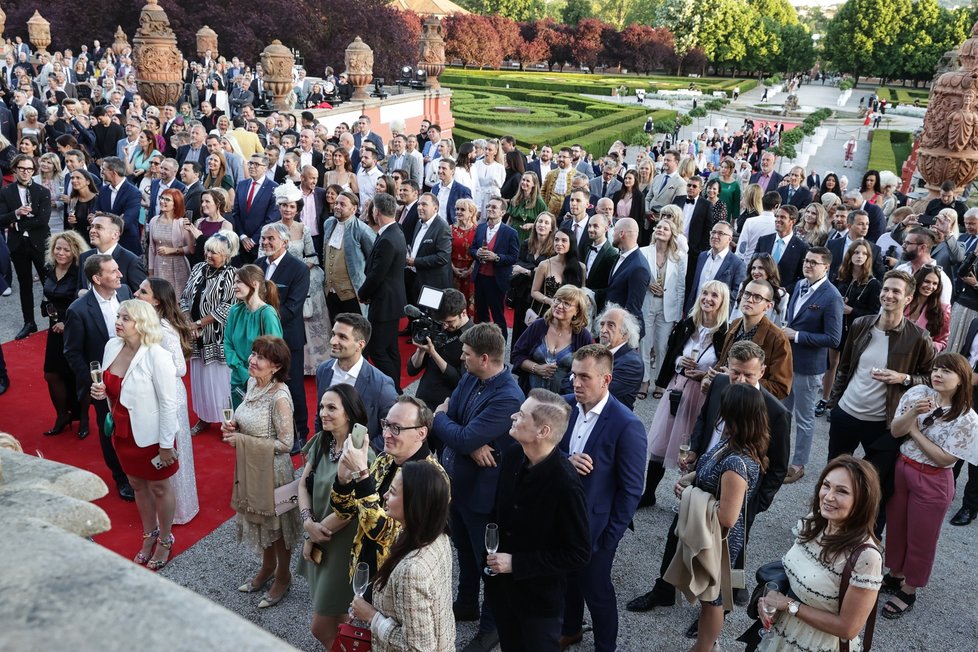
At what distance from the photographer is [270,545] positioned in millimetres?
4723

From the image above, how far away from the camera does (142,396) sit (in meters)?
4.82

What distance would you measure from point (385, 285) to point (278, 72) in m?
14.2

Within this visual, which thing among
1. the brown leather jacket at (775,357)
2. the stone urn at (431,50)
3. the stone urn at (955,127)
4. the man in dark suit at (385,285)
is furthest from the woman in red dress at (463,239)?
the stone urn at (431,50)

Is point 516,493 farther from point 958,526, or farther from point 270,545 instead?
point 958,526

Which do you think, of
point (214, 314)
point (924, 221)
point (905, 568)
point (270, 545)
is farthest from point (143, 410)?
point (924, 221)

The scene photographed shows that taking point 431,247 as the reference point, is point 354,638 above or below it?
below

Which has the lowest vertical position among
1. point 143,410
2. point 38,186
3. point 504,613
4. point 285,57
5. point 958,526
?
point 958,526

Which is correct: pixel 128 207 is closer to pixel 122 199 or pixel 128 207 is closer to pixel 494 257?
pixel 122 199

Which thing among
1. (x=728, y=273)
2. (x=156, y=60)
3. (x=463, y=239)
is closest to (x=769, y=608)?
(x=728, y=273)

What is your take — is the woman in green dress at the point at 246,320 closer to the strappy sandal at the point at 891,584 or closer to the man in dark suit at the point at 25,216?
the man in dark suit at the point at 25,216

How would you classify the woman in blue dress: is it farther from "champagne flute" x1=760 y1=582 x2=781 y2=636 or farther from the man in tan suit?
the man in tan suit

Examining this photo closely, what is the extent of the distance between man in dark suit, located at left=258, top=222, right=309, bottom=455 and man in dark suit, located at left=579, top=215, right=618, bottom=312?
2650mm

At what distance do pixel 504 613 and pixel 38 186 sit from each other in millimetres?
7988

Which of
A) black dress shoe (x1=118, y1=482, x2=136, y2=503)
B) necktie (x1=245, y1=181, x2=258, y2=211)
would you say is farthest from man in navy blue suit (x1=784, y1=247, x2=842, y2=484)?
necktie (x1=245, y1=181, x2=258, y2=211)
